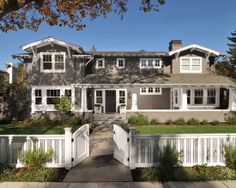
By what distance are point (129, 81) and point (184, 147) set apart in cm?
1090

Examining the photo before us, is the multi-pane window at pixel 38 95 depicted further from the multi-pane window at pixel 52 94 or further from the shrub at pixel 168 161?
the shrub at pixel 168 161

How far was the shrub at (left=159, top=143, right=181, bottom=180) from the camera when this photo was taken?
561 cm

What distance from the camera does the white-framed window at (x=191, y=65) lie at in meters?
19.1

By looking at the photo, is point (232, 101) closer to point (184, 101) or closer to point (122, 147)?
point (184, 101)

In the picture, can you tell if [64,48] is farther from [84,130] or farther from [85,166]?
[85,166]

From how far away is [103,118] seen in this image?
52.7 feet

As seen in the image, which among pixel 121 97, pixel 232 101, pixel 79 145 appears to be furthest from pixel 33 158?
pixel 232 101

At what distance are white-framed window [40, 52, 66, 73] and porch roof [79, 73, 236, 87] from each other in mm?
2546

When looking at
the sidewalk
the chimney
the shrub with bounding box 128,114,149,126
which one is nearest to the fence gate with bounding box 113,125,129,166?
the sidewalk

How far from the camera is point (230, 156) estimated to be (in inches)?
232

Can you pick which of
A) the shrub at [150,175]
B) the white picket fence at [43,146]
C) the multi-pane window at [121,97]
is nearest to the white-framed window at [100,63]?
the multi-pane window at [121,97]

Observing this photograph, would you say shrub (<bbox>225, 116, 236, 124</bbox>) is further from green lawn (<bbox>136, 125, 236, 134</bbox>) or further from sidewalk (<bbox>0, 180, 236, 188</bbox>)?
sidewalk (<bbox>0, 180, 236, 188</bbox>)

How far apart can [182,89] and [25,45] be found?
1387 cm

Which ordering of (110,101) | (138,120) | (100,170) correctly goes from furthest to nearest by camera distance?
(110,101) < (138,120) < (100,170)
